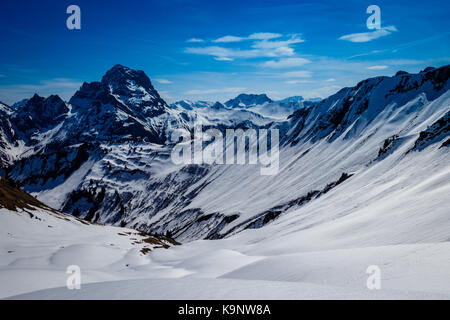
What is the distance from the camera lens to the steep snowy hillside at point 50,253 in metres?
15.7

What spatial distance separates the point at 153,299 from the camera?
8.73 m

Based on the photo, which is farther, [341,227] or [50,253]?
[50,253]

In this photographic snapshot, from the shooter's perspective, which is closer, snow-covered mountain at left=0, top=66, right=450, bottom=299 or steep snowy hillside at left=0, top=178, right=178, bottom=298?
snow-covered mountain at left=0, top=66, right=450, bottom=299

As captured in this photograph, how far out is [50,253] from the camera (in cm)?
4981

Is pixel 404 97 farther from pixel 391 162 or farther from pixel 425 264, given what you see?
pixel 425 264

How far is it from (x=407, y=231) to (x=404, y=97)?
A: 7444 inches

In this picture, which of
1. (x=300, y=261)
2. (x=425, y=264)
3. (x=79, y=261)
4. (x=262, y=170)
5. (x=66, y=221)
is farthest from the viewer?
(x=262, y=170)

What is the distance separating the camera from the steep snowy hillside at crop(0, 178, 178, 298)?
15727 millimetres

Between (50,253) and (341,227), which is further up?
(341,227)

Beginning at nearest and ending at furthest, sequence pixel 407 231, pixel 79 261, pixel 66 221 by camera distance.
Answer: pixel 407 231, pixel 79 261, pixel 66 221

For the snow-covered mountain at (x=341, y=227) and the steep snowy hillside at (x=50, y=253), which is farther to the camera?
the steep snowy hillside at (x=50, y=253)

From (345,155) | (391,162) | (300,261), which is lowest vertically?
(300,261)
